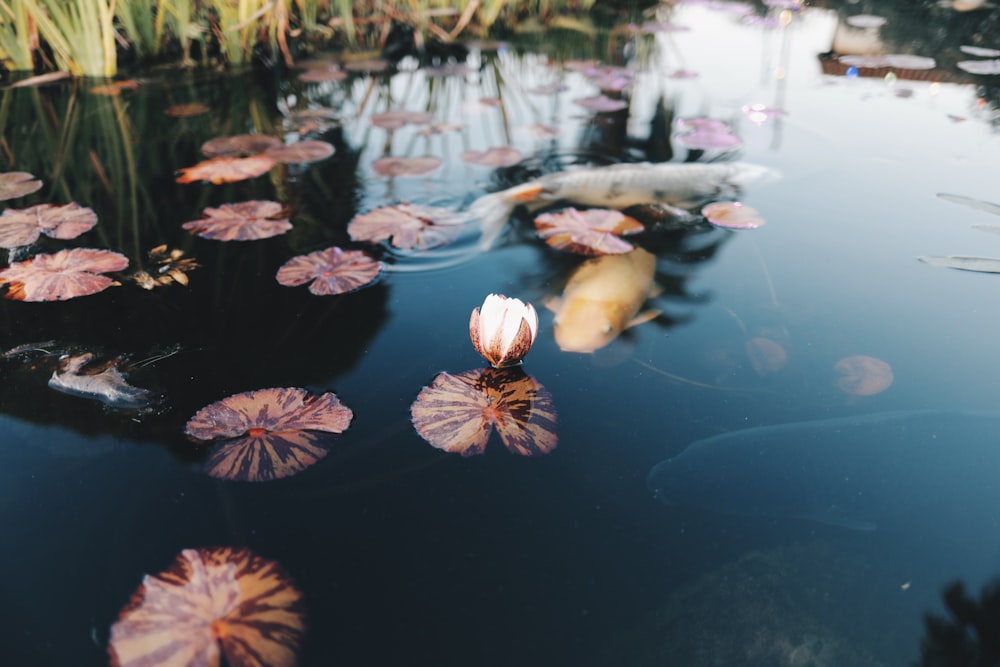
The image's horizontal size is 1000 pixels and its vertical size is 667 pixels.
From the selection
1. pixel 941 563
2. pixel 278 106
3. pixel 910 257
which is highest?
pixel 278 106

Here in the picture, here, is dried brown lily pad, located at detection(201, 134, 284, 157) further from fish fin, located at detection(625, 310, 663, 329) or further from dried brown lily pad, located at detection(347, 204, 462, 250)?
fish fin, located at detection(625, 310, 663, 329)

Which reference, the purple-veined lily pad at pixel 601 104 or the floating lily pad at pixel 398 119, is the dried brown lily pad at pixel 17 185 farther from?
the purple-veined lily pad at pixel 601 104

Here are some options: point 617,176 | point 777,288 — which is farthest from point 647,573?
point 617,176

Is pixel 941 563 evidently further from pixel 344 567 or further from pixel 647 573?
pixel 344 567

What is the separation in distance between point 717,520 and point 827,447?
0.24m

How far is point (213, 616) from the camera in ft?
2.38

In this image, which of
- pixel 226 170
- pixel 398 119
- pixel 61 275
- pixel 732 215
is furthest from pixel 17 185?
pixel 732 215

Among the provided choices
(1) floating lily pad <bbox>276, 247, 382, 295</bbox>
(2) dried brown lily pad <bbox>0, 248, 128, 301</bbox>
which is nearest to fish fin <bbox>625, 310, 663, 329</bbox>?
(1) floating lily pad <bbox>276, 247, 382, 295</bbox>

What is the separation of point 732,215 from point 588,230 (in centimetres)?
39

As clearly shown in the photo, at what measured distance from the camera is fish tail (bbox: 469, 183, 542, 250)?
1598 mm

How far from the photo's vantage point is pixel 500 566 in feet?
2.66

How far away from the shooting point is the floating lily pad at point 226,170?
1.82 metres

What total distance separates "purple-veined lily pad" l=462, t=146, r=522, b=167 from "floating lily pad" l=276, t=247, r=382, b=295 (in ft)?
2.27

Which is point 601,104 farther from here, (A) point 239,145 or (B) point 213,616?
(B) point 213,616
